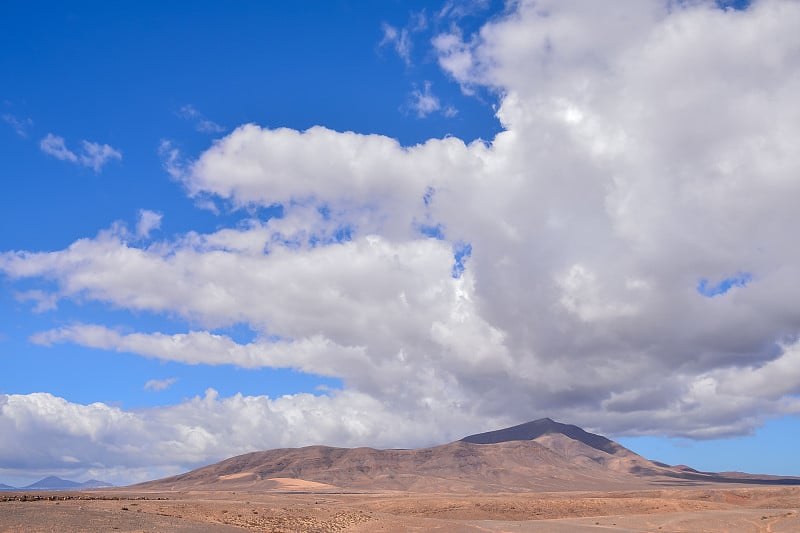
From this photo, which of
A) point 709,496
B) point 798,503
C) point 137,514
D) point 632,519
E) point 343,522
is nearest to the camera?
point 137,514

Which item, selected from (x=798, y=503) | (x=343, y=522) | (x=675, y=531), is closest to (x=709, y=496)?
(x=798, y=503)

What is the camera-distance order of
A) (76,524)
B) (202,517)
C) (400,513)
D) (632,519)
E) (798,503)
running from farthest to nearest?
(798,503), (400,513), (632,519), (202,517), (76,524)

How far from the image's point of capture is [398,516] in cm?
7831

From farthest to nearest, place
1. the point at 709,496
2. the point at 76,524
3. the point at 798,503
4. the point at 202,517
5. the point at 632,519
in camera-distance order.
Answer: the point at 709,496 → the point at 798,503 → the point at 632,519 → the point at 202,517 → the point at 76,524

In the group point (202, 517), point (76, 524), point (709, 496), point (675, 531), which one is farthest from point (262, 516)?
point (709, 496)

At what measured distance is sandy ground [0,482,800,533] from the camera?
172ft

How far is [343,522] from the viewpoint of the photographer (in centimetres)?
6912

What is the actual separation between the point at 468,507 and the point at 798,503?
5896 centimetres

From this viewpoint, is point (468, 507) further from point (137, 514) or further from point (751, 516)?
point (137, 514)

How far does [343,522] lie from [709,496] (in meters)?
82.4

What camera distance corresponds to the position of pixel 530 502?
99.2 meters

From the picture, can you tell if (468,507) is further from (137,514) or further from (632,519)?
(137,514)

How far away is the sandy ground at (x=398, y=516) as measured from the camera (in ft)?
172

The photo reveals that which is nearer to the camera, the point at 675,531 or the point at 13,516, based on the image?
the point at 13,516
